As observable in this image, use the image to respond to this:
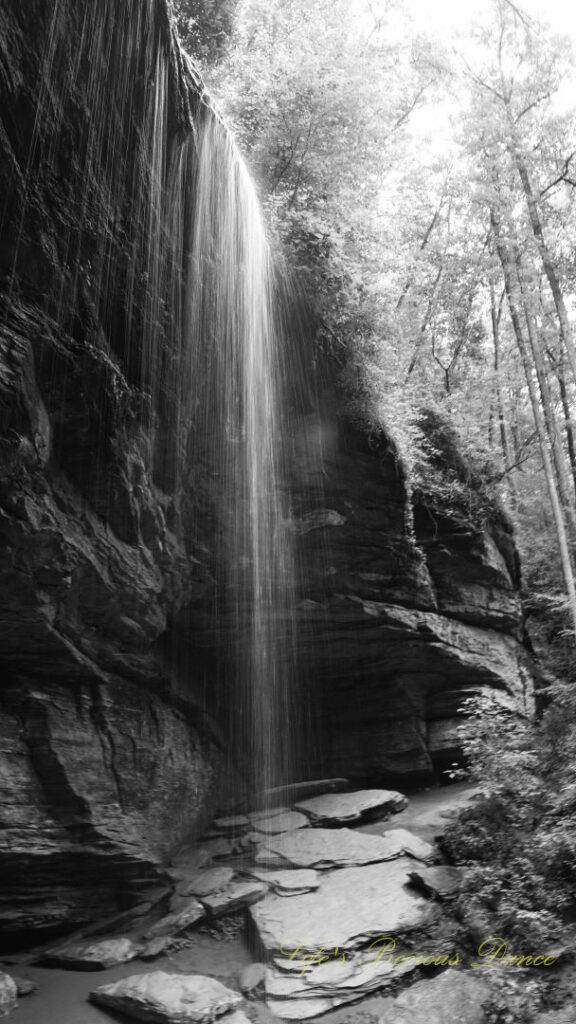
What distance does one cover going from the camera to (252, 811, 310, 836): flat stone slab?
892 centimetres

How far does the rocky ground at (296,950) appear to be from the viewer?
538cm

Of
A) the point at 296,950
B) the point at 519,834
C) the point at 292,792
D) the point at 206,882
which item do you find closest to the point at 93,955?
the point at 206,882

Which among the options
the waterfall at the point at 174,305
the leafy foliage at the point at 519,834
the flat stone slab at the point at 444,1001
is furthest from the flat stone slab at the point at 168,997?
the waterfall at the point at 174,305

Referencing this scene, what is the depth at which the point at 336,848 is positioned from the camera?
8023mm

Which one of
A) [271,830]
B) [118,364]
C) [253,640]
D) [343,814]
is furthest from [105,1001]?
[118,364]

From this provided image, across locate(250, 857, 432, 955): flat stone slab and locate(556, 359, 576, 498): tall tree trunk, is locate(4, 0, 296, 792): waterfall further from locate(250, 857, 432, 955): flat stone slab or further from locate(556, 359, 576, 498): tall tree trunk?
locate(556, 359, 576, 498): tall tree trunk

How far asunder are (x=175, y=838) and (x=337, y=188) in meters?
10.3

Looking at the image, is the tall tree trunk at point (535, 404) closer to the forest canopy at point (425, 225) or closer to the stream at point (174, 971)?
the forest canopy at point (425, 225)

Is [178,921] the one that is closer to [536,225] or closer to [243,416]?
[243,416]

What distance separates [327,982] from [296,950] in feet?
1.64

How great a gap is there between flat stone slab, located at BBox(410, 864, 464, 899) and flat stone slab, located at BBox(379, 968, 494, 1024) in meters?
1.24

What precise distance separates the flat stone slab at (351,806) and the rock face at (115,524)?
1.23 metres

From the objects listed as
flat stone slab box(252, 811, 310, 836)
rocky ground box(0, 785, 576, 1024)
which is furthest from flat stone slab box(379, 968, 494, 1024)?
flat stone slab box(252, 811, 310, 836)

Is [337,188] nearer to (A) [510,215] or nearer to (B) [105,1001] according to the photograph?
(A) [510,215]
